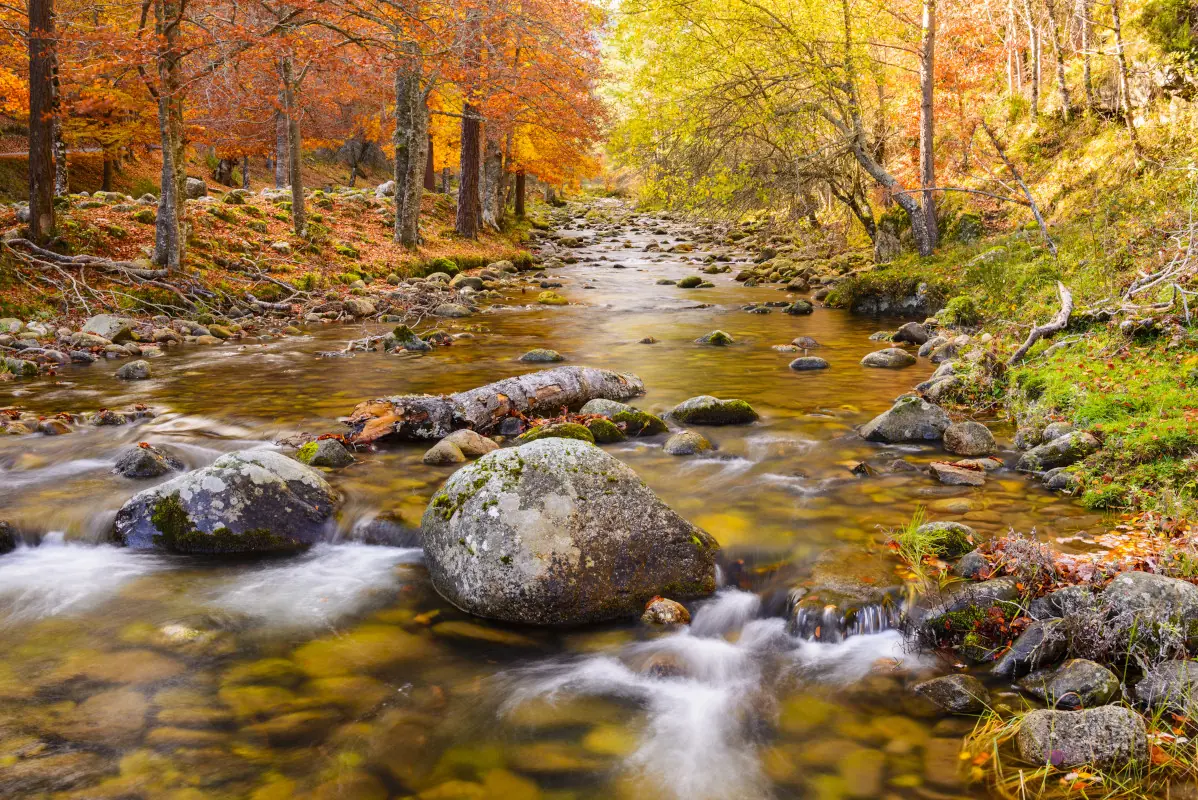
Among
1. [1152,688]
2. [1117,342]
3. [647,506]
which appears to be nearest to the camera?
[1152,688]

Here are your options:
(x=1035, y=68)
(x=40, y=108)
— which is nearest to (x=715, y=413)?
(x=40, y=108)

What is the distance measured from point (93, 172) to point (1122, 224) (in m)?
28.0

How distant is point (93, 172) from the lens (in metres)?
24.6

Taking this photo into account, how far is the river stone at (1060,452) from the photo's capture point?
6191 millimetres

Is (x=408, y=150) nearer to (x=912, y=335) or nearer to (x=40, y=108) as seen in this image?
(x=40, y=108)

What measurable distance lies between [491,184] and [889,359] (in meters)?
21.3

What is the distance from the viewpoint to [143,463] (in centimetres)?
668

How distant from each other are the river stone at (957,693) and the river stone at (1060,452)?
10.5ft

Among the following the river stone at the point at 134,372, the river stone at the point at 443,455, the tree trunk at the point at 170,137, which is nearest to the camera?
the river stone at the point at 443,455

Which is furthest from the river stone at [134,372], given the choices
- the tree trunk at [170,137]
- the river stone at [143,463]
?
the tree trunk at [170,137]

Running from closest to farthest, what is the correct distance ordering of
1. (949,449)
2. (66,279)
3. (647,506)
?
1. (647,506)
2. (949,449)
3. (66,279)

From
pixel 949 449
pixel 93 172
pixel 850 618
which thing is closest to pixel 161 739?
pixel 850 618

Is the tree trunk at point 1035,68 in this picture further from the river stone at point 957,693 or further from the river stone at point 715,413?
the river stone at point 957,693

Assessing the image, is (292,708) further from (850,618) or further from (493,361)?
(493,361)
